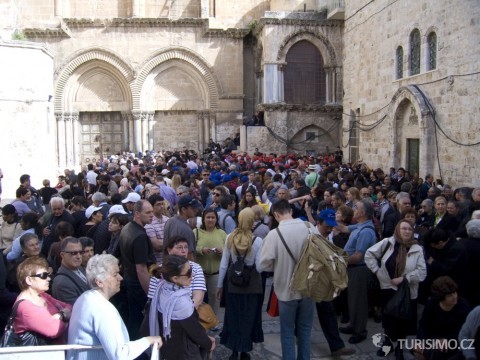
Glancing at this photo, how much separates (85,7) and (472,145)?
1994 centimetres

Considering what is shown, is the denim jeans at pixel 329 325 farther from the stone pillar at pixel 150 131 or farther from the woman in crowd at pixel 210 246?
the stone pillar at pixel 150 131

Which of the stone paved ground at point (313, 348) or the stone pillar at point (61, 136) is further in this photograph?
the stone pillar at point (61, 136)

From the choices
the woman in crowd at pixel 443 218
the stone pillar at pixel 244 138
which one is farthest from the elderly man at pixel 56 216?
the stone pillar at pixel 244 138

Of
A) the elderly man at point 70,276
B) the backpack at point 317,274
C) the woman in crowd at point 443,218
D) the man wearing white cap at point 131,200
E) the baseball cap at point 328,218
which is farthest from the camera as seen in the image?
the man wearing white cap at point 131,200

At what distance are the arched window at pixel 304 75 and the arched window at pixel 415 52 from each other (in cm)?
831

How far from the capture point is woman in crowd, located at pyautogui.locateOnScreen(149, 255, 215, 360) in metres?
3.81

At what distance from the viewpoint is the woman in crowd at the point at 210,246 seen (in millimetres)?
5926

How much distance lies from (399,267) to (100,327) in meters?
3.29

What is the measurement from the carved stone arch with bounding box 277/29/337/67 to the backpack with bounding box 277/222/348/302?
1804 cm

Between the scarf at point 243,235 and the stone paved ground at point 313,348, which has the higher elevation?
the scarf at point 243,235

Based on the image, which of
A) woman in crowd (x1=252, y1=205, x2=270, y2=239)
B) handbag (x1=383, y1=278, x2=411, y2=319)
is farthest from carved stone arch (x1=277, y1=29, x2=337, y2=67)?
handbag (x1=383, y1=278, x2=411, y2=319)

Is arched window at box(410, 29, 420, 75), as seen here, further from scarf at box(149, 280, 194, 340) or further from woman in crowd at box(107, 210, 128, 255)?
scarf at box(149, 280, 194, 340)

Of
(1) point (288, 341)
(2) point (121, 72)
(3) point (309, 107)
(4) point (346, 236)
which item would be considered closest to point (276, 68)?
(3) point (309, 107)

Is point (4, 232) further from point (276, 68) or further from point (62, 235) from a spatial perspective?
point (276, 68)
